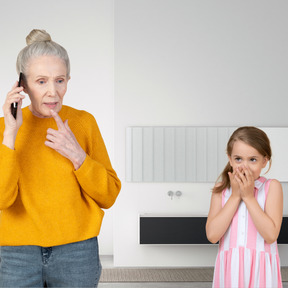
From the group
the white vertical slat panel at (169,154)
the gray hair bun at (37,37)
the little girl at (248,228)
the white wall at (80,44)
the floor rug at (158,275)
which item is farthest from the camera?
the white wall at (80,44)

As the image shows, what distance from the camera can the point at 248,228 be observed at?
1.96 metres

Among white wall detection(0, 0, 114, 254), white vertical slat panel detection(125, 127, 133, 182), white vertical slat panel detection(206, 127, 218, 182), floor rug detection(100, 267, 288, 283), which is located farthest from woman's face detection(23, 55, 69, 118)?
white wall detection(0, 0, 114, 254)

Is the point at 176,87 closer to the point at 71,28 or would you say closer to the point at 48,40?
the point at 71,28

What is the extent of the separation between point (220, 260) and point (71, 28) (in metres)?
4.41

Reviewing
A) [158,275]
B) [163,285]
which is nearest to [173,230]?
[158,275]

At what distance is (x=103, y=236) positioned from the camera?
5844 millimetres

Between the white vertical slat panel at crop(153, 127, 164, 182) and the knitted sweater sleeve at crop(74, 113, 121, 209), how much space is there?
3.59m

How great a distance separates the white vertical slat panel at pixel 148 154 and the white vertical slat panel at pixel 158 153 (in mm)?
42

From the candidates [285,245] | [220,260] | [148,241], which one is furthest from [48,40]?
[285,245]

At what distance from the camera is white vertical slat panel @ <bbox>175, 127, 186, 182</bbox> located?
5.06m

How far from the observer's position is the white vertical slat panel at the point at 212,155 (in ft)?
16.6

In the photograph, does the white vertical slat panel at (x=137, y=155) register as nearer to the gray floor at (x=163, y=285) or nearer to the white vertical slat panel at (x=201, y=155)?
the white vertical slat panel at (x=201, y=155)

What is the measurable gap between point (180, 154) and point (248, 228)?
10.2 feet

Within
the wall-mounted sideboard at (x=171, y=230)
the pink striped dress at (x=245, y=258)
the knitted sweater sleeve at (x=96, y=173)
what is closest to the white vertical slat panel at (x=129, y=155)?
the wall-mounted sideboard at (x=171, y=230)
